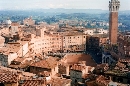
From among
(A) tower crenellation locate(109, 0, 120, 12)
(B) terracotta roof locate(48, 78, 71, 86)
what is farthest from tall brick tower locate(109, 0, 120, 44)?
(B) terracotta roof locate(48, 78, 71, 86)

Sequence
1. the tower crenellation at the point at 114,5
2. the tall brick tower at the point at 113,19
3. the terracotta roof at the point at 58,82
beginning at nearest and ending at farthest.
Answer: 1. the terracotta roof at the point at 58,82
2. the tall brick tower at the point at 113,19
3. the tower crenellation at the point at 114,5

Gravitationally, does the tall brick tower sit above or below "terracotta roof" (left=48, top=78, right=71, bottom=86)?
above

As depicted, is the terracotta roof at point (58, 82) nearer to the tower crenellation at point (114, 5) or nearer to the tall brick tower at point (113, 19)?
the tall brick tower at point (113, 19)

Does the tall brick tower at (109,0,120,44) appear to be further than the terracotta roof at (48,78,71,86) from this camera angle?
Yes

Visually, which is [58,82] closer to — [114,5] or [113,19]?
[113,19]

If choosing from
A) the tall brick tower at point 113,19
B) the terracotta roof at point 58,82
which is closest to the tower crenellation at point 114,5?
the tall brick tower at point 113,19

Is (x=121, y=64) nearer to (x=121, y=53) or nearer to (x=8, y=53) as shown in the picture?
(x=8, y=53)

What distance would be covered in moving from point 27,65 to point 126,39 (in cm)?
3537

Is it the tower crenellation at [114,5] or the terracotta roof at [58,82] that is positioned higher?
the tower crenellation at [114,5]

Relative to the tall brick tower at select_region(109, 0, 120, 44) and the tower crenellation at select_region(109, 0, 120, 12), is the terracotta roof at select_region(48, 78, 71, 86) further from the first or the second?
the tower crenellation at select_region(109, 0, 120, 12)

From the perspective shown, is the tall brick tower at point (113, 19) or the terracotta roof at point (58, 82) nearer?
the terracotta roof at point (58, 82)

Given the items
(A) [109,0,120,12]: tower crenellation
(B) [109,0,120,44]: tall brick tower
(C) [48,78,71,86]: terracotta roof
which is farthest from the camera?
(A) [109,0,120,12]: tower crenellation

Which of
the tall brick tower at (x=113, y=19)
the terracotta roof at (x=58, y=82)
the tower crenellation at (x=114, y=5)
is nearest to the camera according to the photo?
the terracotta roof at (x=58, y=82)

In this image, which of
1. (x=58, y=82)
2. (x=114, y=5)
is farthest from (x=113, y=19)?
(x=58, y=82)
